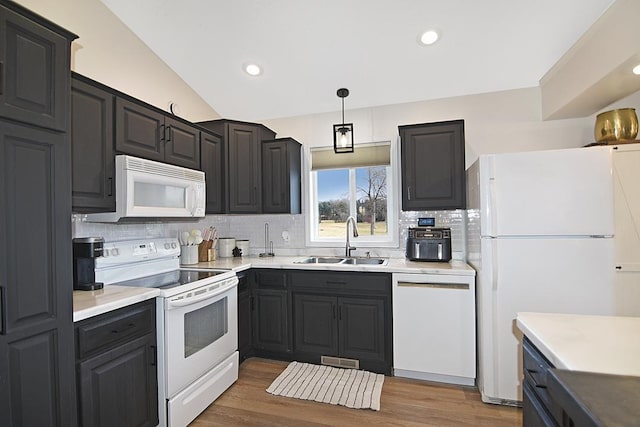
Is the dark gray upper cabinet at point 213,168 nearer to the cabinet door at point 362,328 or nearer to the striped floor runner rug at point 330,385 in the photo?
the cabinet door at point 362,328

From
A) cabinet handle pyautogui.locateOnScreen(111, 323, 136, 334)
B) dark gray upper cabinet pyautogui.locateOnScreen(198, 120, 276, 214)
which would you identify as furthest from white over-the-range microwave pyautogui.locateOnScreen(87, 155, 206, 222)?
cabinet handle pyautogui.locateOnScreen(111, 323, 136, 334)

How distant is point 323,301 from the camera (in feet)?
9.61

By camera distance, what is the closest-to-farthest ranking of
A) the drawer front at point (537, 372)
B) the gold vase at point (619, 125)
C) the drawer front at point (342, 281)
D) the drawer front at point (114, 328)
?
1. the drawer front at point (537, 372)
2. the drawer front at point (114, 328)
3. the gold vase at point (619, 125)
4. the drawer front at point (342, 281)

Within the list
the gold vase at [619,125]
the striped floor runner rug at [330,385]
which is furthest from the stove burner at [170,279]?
the gold vase at [619,125]

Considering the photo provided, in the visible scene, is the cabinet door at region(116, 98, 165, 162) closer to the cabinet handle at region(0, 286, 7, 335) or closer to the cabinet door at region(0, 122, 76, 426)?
the cabinet door at region(0, 122, 76, 426)

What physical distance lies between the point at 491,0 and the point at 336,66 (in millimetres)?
1293

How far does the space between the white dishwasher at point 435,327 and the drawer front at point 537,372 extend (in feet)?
4.16

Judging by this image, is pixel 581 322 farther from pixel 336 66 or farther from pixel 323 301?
pixel 336 66

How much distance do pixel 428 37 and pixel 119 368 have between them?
3.12 metres

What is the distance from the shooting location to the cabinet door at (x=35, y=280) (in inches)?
52.0

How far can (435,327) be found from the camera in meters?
2.62

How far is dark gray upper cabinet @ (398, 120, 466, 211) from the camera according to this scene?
9.67 ft

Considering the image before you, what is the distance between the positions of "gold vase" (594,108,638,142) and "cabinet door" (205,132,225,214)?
3.23 m

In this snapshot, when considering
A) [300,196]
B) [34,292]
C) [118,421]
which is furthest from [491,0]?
[118,421]
